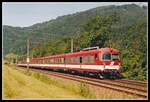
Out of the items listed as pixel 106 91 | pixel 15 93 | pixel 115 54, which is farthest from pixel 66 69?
pixel 15 93

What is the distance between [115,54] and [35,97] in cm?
1353

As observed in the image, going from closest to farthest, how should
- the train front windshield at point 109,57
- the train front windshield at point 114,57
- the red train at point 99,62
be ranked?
the red train at point 99,62
the train front windshield at point 109,57
the train front windshield at point 114,57

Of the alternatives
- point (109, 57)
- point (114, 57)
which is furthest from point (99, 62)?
point (114, 57)

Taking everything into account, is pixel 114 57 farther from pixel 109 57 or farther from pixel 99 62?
pixel 99 62

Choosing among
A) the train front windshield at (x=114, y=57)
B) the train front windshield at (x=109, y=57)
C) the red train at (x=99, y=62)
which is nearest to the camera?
the red train at (x=99, y=62)

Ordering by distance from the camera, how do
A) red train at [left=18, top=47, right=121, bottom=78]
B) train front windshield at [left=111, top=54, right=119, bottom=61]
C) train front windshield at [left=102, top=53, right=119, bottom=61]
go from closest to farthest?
1. red train at [left=18, top=47, right=121, bottom=78]
2. train front windshield at [left=102, top=53, right=119, bottom=61]
3. train front windshield at [left=111, top=54, right=119, bottom=61]

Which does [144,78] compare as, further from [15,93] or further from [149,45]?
[15,93]

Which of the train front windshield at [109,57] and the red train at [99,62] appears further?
the train front windshield at [109,57]

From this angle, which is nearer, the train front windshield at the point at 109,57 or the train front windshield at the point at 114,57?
the train front windshield at the point at 109,57

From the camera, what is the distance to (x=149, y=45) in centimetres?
1805

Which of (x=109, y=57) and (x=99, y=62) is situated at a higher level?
(x=109, y=57)

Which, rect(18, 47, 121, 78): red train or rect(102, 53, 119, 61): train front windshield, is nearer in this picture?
rect(18, 47, 121, 78): red train

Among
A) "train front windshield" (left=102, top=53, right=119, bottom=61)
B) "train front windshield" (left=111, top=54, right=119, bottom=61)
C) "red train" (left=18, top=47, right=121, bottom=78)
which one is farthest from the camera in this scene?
"train front windshield" (left=111, top=54, right=119, bottom=61)

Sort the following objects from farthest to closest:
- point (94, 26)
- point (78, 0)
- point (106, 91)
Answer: point (94, 26)
point (106, 91)
point (78, 0)
